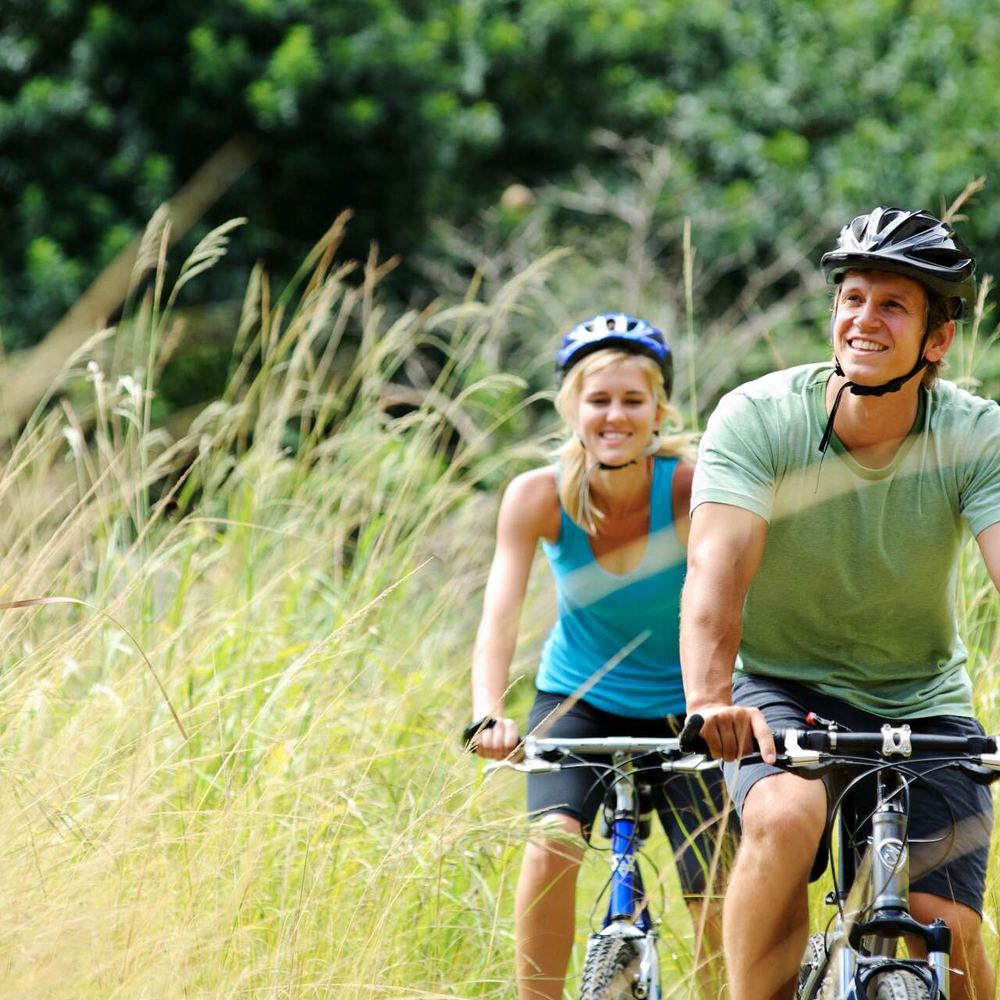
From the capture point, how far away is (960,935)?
2.61 metres

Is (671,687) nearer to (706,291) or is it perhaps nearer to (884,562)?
(884,562)

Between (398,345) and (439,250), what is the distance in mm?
Answer: 7662

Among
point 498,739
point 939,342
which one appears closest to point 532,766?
point 498,739

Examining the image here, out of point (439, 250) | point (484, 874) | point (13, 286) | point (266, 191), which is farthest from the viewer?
point (439, 250)

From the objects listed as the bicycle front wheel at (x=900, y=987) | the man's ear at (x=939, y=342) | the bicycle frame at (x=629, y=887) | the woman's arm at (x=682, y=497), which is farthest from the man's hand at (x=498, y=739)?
the man's ear at (x=939, y=342)

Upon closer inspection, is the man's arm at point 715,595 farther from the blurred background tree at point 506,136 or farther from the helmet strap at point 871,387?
the blurred background tree at point 506,136

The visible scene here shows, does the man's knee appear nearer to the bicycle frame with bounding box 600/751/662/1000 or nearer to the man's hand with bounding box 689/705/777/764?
the man's hand with bounding box 689/705/777/764

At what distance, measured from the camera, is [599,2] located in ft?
49.3

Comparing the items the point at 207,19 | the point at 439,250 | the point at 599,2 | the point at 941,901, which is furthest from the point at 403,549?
the point at 599,2

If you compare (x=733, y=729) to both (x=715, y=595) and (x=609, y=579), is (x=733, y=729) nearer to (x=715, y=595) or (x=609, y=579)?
(x=715, y=595)

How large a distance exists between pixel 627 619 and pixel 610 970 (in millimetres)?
902

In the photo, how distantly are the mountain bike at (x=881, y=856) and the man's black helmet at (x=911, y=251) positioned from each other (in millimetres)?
906

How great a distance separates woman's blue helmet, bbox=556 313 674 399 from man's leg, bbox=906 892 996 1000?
5.81 feet

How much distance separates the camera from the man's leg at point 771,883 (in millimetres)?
2613
